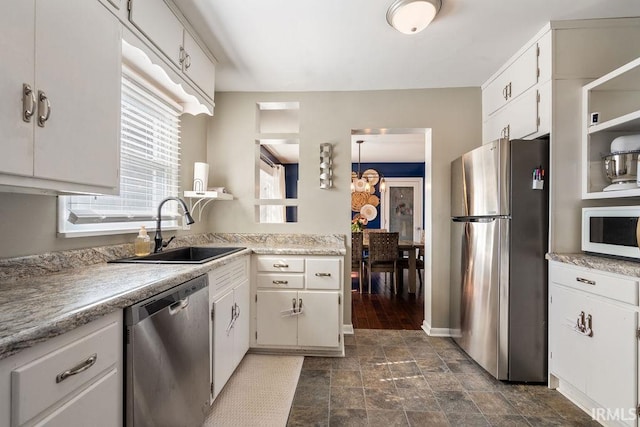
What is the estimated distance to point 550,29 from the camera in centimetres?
191

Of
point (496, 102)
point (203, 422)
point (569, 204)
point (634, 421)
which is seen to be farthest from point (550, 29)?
point (203, 422)

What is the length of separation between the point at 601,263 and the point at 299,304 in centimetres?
194

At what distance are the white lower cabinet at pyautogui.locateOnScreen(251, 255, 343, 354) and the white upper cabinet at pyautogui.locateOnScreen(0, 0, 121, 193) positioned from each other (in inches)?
54.5

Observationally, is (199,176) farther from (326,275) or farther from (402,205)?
(402,205)

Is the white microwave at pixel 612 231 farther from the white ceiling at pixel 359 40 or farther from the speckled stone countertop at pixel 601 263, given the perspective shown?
the white ceiling at pixel 359 40

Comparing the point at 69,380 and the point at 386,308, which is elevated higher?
the point at 69,380

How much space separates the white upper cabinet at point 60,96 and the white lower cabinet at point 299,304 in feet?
4.55

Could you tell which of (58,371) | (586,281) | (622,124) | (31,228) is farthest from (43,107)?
(622,124)

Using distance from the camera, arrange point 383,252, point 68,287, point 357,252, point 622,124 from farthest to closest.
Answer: point 357,252
point 383,252
point 622,124
point 68,287

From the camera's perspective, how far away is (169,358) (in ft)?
3.92

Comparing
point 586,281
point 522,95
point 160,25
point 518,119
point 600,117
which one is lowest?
point 586,281

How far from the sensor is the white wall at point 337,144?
110 inches

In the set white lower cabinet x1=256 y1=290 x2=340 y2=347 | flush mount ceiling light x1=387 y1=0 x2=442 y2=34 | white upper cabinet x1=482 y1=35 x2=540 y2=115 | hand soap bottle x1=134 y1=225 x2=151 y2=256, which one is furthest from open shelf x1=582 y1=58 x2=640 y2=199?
hand soap bottle x1=134 y1=225 x2=151 y2=256

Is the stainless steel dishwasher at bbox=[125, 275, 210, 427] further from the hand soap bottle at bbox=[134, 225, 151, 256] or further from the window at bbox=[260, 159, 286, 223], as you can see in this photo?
the window at bbox=[260, 159, 286, 223]
